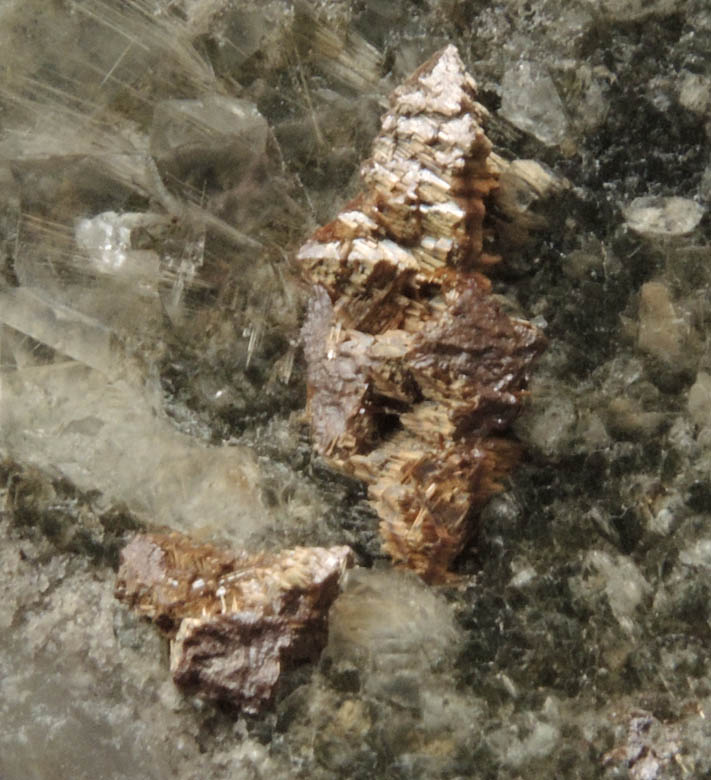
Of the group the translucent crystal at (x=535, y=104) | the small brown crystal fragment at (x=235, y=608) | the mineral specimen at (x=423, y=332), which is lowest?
the small brown crystal fragment at (x=235, y=608)

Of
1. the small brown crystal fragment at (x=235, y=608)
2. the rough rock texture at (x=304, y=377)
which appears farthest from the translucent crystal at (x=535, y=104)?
the small brown crystal fragment at (x=235, y=608)

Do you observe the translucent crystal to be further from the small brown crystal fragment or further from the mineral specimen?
the small brown crystal fragment

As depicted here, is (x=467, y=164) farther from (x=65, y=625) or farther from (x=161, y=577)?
(x=65, y=625)

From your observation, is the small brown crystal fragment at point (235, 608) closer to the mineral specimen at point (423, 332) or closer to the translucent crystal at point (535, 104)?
the mineral specimen at point (423, 332)

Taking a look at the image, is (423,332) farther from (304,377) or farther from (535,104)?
(535,104)

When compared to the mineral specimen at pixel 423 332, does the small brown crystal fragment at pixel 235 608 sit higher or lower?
lower
